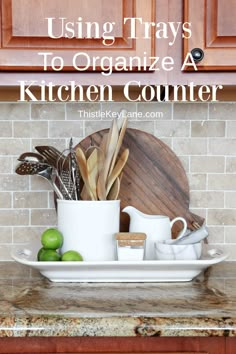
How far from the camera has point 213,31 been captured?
1.36 metres

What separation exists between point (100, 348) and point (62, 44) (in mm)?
729

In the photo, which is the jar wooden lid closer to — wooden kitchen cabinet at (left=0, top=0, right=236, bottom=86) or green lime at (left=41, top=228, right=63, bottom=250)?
green lime at (left=41, top=228, right=63, bottom=250)

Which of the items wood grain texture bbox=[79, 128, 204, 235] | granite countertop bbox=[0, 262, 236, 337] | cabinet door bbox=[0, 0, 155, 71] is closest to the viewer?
granite countertop bbox=[0, 262, 236, 337]

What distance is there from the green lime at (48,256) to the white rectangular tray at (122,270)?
0.02m

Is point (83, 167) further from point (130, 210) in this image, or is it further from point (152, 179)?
point (152, 179)

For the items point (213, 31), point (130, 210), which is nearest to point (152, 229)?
point (130, 210)

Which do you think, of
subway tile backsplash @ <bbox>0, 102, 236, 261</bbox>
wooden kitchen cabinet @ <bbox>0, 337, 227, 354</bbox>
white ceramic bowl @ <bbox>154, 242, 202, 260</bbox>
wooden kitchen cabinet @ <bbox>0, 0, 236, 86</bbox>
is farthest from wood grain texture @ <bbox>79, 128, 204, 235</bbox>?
wooden kitchen cabinet @ <bbox>0, 337, 227, 354</bbox>

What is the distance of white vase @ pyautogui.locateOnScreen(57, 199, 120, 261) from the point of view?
146cm

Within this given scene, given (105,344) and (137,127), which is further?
(137,127)

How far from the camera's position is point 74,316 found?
114 cm

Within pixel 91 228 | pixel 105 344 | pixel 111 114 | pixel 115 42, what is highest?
pixel 115 42

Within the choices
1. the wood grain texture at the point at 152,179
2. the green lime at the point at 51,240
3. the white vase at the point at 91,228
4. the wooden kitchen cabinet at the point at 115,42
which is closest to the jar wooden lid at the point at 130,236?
the white vase at the point at 91,228

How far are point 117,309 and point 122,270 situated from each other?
0.22 m

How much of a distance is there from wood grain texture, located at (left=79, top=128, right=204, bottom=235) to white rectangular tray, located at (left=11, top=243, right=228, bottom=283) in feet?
1.05
